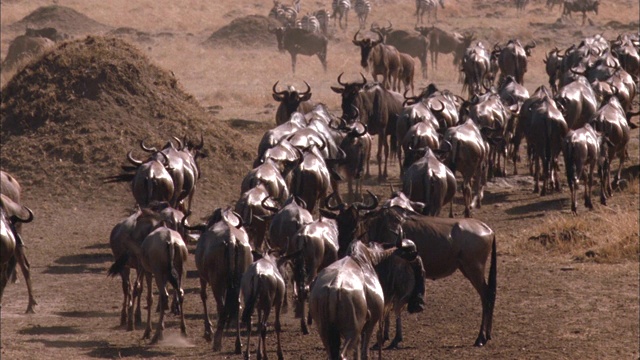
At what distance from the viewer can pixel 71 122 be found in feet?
73.1

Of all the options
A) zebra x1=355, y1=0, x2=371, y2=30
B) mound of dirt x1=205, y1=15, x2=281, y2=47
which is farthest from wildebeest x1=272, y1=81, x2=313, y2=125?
zebra x1=355, y1=0, x2=371, y2=30

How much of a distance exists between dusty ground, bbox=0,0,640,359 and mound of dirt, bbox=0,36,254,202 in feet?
0.12

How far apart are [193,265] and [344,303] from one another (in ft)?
23.5

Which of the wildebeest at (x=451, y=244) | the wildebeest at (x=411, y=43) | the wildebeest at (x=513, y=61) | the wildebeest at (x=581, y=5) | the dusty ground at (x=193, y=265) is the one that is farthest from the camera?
the wildebeest at (x=581, y=5)

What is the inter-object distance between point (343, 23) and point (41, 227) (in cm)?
4167

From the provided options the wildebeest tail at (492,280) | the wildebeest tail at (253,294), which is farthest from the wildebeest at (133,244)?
the wildebeest tail at (492,280)

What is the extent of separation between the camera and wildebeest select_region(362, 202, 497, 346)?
12.4m

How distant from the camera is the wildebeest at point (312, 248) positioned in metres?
12.5

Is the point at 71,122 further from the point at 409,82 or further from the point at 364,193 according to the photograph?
the point at 409,82

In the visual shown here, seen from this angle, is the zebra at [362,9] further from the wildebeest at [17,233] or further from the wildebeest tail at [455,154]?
the wildebeest at [17,233]

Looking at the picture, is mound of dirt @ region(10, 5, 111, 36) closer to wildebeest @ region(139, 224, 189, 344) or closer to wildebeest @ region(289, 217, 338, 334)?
wildebeest @ region(139, 224, 189, 344)

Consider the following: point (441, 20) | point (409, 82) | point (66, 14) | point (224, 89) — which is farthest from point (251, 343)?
point (441, 20)

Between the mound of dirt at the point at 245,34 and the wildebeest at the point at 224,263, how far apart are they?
37128mm

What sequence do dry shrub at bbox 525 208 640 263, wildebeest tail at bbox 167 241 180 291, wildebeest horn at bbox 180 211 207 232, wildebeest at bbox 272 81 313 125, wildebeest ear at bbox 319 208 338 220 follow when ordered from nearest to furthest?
wildebeest tail at bbox 167 241 180 291
wildebeest horn at bbox 180 211 207 232
wildebeest ear at bbox 319 208 338 220
dry shrub at bbox 525 208 640 263
wildebeest at bbox 272 81 313 125
